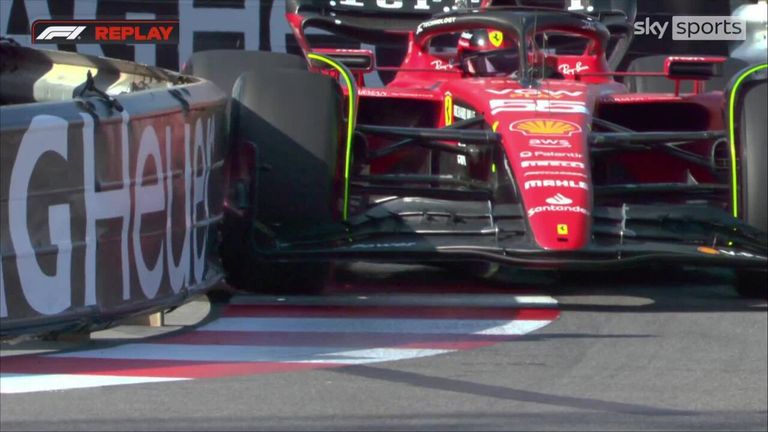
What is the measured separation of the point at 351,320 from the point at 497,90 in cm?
144

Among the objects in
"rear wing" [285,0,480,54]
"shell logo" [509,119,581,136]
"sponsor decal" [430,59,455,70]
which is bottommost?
"shell logo" [509,119,581,136]

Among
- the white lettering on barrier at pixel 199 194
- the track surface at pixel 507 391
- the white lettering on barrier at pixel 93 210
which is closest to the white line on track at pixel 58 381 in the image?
the track surface at pixel 507 391

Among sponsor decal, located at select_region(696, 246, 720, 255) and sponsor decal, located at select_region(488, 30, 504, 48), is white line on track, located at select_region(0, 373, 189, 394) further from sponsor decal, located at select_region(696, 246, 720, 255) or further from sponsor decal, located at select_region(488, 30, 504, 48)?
sponsor decal, located at select_region(488, 30, 504, 48)

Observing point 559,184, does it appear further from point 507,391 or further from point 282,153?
point 507,391

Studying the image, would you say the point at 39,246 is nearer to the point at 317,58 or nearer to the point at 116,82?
the point at 116,82

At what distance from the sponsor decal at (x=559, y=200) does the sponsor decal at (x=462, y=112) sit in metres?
0.98

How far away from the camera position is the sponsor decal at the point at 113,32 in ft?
4.27

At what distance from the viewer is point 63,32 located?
1.34m

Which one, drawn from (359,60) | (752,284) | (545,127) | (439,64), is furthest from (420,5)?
(439,64)

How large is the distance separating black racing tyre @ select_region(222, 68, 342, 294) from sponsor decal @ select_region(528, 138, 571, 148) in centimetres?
91

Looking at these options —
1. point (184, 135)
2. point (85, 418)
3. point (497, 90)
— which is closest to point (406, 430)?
point (85, 418)

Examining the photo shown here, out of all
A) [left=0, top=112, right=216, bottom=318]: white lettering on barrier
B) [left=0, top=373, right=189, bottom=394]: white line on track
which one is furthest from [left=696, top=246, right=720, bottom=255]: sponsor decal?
[left=0, top=112, right=216, bottom=318]: white lettering on barrier

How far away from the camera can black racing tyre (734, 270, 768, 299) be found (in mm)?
6328

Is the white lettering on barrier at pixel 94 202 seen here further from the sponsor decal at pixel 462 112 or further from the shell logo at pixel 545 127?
the sponsor decal at pixel 462 112
